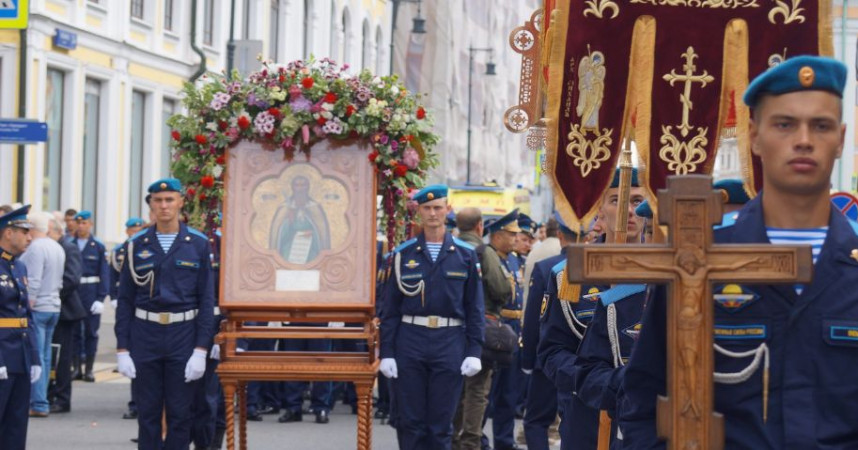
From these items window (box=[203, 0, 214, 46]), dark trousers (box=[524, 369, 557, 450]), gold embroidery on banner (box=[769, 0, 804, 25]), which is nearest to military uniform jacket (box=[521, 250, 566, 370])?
dark trousers (box=[524, 369, 557, 450])

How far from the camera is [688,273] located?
3854 millimetres

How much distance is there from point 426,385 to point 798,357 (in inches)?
300

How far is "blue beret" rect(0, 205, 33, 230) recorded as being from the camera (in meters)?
11.5

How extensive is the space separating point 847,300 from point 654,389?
0.54 m

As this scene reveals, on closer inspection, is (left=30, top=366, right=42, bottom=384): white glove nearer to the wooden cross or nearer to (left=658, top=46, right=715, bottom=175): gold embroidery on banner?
(left=658, top=46, right=715, bottom=175): gold embroidery on banner

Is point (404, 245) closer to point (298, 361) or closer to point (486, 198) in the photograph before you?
point (298, 361)

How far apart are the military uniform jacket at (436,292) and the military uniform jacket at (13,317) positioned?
2490 millimetres

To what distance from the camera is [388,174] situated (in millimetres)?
11633

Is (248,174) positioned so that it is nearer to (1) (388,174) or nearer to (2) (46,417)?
(1) (388,174)

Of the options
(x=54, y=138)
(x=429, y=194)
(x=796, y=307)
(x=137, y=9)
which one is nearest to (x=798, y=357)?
(x=796, y=307)

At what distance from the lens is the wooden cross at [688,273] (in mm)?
3828

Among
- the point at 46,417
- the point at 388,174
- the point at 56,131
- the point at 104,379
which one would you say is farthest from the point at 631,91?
the point at 56,131

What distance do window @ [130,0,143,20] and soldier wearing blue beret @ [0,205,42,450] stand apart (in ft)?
59.7

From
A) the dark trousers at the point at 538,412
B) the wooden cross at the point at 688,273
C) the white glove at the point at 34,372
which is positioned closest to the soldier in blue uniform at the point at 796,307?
the wooden cross at the point at 688,273
